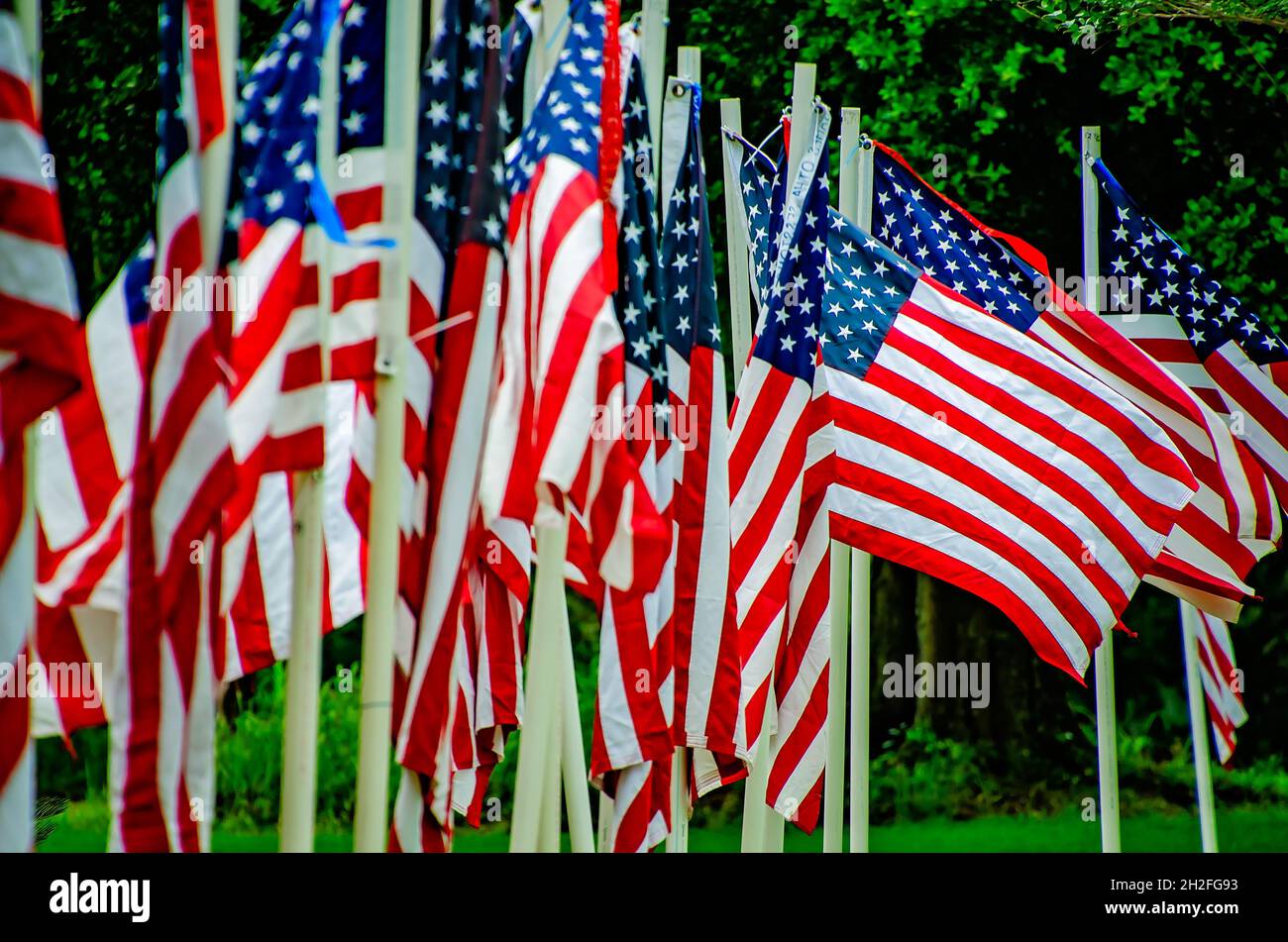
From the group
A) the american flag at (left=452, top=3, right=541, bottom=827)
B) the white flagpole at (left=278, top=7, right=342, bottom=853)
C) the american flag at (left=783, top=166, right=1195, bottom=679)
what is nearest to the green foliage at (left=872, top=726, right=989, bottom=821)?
the american flag at (left=783, top=166, right=1195, bottom=679)

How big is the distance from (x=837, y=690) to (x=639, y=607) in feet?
11.0

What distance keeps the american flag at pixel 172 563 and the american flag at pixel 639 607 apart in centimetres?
217

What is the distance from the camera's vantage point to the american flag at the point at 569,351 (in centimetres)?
752

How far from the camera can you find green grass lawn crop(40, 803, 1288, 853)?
57.1 feet

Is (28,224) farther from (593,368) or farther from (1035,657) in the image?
(1035,657)

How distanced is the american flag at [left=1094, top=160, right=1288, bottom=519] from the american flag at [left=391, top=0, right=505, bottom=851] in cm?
740

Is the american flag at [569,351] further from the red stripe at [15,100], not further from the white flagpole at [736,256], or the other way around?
the white flagpole at [736,256]

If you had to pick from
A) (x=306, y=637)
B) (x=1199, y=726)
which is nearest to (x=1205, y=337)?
(x=1199, y=726)

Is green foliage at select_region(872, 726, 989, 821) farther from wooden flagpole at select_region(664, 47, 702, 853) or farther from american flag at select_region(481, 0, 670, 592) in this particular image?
american flag at select_region(481, 0, 670, 592)

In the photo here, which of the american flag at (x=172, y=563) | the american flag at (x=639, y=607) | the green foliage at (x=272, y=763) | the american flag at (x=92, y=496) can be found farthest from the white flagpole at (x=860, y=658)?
the green foliage at (x=272, y=763)

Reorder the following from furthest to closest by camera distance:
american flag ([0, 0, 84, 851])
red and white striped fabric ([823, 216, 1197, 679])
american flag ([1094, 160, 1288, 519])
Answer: american flag ([1094, 160, 1288, 519]), red and white striped fabric ([823, 216, 1197, 679]), american flag ([0, 0, 84, 851])

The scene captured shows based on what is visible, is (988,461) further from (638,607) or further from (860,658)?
(638,607)

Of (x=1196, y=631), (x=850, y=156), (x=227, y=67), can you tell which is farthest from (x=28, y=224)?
(x=1196, y=631)

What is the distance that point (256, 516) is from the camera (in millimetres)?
10062
